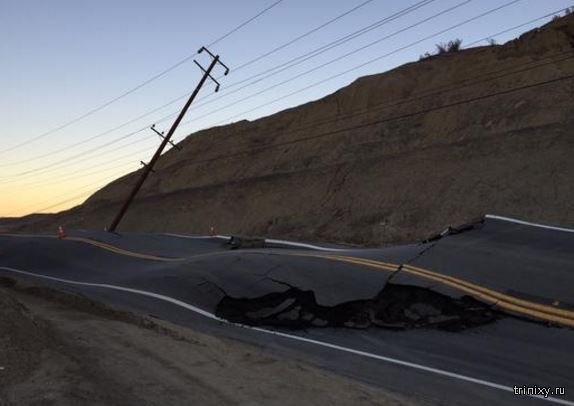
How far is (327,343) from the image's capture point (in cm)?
949

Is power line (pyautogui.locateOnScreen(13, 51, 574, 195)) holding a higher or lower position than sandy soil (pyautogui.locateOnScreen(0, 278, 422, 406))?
higher

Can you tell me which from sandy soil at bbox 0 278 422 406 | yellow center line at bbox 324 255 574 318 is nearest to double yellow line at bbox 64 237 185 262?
yellow center line at bbox 324 255 574 318

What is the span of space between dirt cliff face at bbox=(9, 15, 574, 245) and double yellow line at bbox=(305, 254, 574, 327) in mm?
13070

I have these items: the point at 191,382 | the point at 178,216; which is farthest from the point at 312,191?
the point at 191,382

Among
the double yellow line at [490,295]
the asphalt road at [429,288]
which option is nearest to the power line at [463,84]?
the asphalt road at [429,288]

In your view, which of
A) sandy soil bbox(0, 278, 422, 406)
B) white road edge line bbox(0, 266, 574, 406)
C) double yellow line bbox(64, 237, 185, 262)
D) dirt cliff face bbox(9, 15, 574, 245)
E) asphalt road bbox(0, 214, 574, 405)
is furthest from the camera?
dirt cliff face bbox(9, 15, 574, 245)

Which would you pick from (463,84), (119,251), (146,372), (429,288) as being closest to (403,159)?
(463,84)

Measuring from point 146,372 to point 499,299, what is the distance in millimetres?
5360

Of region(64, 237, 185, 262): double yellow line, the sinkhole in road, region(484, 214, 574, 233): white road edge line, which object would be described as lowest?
the sinkhole in road

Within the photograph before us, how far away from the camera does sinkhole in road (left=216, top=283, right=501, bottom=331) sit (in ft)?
30.3

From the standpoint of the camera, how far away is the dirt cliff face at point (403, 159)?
85.6 ft

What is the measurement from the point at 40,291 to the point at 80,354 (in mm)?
10304

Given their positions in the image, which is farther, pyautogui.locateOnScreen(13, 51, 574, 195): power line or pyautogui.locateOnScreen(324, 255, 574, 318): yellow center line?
pyautogui.locateOnScreen(13, 51, 574, 195): power line

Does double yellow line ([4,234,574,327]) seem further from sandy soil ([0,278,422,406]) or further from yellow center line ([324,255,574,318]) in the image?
sandy soil ([0,278,422,406])
